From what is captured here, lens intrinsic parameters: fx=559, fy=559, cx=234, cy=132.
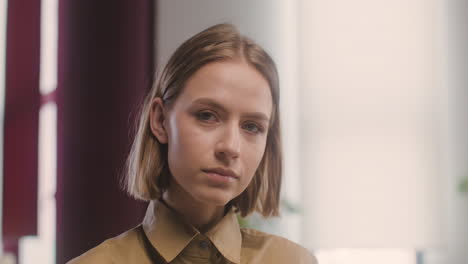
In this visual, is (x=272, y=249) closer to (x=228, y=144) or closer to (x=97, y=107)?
(x=228, y=144)

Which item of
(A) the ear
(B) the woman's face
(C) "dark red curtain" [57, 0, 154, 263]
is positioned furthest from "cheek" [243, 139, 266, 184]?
(C) "dark red curtain" [57, 0, 154, 263]

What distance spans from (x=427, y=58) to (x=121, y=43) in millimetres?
1063

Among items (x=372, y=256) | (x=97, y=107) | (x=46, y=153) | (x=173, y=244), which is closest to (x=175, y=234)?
(x=173, y=244)

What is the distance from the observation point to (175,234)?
685mm

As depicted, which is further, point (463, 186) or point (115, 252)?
point (463, 186)

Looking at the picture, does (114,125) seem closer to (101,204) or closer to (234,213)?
(101,204)

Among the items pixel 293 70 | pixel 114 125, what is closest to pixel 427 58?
pixel 293 70

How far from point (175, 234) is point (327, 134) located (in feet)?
3.09

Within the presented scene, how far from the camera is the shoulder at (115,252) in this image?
0.67 metres

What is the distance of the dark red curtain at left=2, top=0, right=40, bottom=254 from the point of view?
103cm

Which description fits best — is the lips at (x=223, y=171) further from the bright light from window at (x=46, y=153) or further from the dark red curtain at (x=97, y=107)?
the bright light from window at (x=46, y=153)

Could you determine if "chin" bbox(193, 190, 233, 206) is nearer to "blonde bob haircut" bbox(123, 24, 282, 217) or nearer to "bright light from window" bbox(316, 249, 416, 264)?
"blonde bob haircut" bbox(123, 24, 282, 217)

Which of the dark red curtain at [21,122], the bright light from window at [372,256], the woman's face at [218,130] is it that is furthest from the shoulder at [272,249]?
the bright light from window at [372,256]

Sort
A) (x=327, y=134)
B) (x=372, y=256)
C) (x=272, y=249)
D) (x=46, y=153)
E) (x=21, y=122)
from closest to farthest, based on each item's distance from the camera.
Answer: (x=272, y=249), (x=21, y=122), (x=46, y=153), (x=327, y=134), (x=372, y=256)
